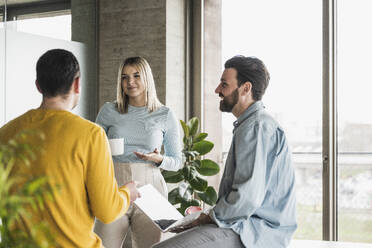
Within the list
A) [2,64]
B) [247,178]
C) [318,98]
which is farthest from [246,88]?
[318,98]

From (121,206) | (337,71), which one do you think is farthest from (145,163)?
(337,71)

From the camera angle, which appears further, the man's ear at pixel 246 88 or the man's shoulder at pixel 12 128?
the man's ear at pixel 246 88

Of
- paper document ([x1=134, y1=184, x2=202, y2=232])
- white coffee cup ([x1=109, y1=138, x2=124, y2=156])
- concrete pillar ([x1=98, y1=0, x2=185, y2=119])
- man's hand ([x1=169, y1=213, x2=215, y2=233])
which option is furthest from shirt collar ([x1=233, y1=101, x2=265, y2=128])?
concrete pillar ([x1=98, y1=0, x2=185, y2=119])

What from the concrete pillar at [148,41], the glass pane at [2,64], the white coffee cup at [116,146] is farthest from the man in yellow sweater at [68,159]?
the concrete pillar at [148,41]

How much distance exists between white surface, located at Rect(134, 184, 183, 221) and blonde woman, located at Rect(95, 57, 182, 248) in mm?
387

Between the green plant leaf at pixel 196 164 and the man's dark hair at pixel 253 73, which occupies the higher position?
the man's dark hair at pixel 253 73

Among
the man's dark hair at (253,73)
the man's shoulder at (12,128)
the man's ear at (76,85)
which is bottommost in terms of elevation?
the man's shoulder at (12,128)

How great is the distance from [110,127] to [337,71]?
227 centimetres

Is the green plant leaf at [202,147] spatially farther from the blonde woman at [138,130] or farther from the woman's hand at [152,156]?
the woman's hand at [152,156]

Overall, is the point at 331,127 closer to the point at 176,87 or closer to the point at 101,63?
the point at 176,87

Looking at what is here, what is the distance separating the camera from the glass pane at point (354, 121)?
4.17m

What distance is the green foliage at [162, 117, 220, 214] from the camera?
4.17 meters

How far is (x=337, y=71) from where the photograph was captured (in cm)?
428

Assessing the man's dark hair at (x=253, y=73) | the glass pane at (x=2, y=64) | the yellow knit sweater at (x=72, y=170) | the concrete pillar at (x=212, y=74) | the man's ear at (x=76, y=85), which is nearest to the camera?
the yellow knit sweater at (x=72, y=170)
